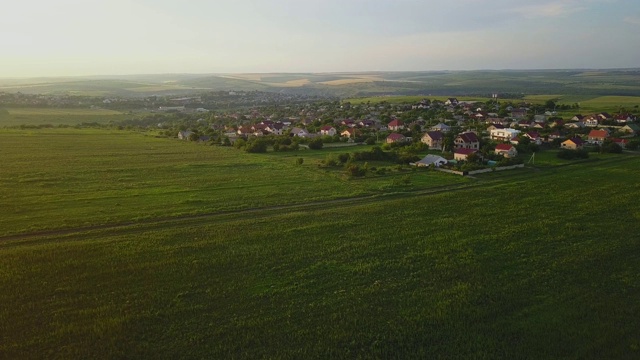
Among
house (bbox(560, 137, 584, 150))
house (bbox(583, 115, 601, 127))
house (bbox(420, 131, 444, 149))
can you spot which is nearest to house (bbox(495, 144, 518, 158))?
house (bbox(420, 131, 444, 149))

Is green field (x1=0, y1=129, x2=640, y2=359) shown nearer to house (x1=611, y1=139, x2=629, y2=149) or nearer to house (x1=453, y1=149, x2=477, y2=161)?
house (x1=453, y1=149, x2=477, y2=161)

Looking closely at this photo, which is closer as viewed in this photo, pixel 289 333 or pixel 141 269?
pixel 289 333

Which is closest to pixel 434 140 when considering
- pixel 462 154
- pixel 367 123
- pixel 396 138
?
pixel 396 138

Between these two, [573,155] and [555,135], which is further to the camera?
[555,135]

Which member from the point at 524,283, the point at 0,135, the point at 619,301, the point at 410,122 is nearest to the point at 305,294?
the point at 524,283

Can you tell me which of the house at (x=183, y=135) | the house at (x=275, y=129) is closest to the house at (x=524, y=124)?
the house at (x=275, y=129)

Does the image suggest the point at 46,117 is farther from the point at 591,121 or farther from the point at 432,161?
the point at 591,121

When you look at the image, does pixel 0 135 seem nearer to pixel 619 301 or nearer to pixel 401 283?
pixel 401 283
